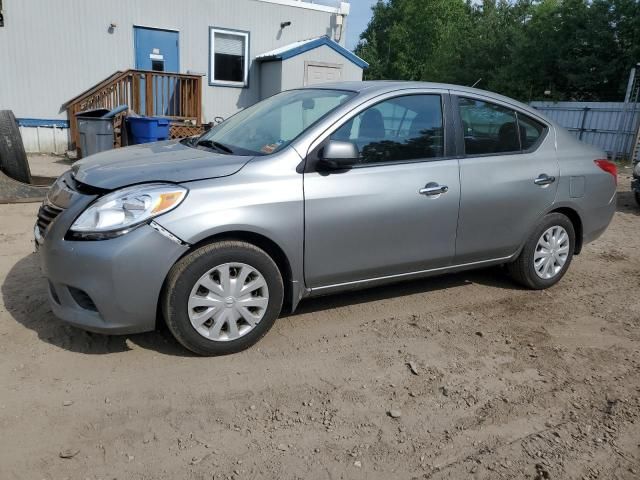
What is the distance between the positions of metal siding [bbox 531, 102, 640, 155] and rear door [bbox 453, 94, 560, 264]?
12.4 m

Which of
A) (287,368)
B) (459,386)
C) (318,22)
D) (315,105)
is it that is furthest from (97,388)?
(318,22)

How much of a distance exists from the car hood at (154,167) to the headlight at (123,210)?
0.08 m

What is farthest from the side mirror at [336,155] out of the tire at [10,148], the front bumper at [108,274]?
the tire at [10,148]

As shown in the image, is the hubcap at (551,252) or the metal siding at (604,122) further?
the metal siding at (604,122)

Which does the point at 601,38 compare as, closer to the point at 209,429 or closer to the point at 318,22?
the point at 318,22

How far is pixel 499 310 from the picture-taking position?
4.41m

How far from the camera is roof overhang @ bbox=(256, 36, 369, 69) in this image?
1294 cm

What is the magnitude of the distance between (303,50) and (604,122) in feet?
33.1

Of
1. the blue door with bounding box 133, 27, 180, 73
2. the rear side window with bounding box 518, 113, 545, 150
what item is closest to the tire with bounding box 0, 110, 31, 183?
the blue door with bounding box 133, 27, 180, 73

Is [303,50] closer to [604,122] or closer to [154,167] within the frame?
[604,122]

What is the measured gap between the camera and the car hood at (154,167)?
317cm

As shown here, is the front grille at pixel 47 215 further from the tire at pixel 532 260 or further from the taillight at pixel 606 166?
the taillight at pixel 606 166

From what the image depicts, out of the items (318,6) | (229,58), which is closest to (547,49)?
(318,6)

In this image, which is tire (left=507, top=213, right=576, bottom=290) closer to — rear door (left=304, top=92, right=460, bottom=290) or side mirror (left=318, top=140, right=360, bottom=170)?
rear door (left=304, top=92, right=460, bottom=290)
